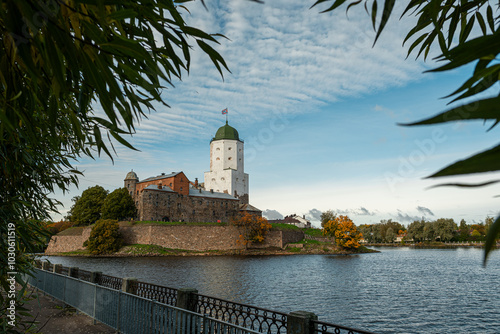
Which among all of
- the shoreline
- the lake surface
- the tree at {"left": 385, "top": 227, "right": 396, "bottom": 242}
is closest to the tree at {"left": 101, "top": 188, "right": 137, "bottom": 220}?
the shoreline

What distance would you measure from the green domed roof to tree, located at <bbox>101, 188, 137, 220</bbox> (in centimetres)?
3186

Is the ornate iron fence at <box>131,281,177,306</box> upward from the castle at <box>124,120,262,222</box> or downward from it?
downward

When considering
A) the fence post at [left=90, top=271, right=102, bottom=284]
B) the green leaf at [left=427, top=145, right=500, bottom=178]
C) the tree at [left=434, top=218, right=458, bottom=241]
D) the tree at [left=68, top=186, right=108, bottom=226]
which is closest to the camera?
the green leaf at [left=427, top=145, right=500, bottom=178]

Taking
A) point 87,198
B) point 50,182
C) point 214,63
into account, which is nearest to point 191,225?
point 87,198

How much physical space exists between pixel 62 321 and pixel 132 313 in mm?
3195

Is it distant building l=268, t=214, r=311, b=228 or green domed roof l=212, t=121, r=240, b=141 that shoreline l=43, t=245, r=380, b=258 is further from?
green domed roof l=212, t=121, r=240, b=141

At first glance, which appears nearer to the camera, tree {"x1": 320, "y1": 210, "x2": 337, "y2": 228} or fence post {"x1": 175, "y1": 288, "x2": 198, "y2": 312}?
fence post {"x1": 175, "y1": 288, "x2": 198, "y2": 312}

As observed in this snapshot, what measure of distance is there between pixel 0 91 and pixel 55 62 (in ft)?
5.46

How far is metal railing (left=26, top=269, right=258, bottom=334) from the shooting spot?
5946 mm

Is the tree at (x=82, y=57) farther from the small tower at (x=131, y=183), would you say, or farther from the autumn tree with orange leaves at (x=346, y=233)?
the small tower at (x=131, y=183)

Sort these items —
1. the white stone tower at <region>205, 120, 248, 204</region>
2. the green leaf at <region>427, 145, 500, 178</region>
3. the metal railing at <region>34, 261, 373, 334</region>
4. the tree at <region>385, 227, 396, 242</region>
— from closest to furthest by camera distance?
the green leaf at <region>427, 145, 500, 178</region> < the metal railing at <region>34, 261, 373, 334</region> < the white stone tower at <region>205, 120, 248, 204</region> < the tree at <region>385, 227, 396, 242</region>

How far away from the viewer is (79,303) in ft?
31.1

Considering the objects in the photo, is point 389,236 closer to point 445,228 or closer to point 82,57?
point 445,228

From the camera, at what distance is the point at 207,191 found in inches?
2955
